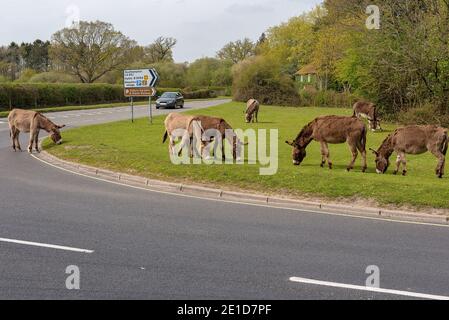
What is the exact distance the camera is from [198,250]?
7.86 meters

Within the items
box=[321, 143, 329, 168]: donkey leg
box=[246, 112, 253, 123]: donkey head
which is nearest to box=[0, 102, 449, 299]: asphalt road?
box=[321, 143, 329, 168]: donkey leg

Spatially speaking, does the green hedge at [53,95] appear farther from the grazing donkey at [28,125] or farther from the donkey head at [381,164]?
the donkey head at [381,164]

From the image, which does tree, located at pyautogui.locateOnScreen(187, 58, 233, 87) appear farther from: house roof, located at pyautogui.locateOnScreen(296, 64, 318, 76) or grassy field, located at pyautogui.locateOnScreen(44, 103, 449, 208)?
grassy field, located at pyautogui.locateOnScreen(44, 103, 449, 208)

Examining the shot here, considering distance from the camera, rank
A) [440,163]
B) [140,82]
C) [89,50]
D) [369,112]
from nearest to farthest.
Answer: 1. [440,163]
2. [369,112]
3. [140,82]
4. [89,50]

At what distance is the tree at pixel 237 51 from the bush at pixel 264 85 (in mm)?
49988

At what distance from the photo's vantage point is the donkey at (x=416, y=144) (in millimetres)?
14211

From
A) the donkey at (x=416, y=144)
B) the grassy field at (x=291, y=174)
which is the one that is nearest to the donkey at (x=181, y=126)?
the grassy field at (x=291, y=174)

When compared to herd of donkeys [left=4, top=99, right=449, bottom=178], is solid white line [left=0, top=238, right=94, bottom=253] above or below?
below

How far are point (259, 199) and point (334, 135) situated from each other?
4.45 meters

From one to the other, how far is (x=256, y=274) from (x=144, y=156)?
1066 centimetres

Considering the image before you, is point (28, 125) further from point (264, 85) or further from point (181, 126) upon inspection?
point (264, 85)

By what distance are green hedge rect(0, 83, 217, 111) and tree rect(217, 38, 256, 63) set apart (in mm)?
52082

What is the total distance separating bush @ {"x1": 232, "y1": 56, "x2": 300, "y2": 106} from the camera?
6338 cm

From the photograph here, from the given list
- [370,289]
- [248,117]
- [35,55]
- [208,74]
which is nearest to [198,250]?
[370,289]
